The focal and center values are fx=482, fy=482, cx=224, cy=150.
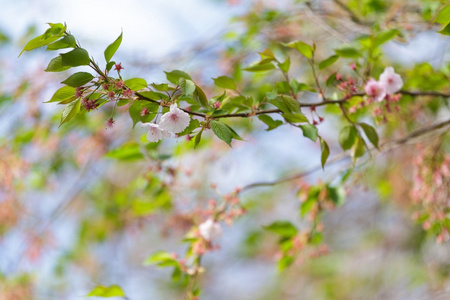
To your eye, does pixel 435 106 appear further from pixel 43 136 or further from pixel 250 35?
pixel 43 136

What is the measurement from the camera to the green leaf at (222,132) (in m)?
0.72

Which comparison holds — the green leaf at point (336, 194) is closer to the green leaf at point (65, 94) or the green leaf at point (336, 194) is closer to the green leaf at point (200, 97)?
the green leaf at point (200, 97)

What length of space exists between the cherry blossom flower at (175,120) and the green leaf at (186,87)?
0.10 ft

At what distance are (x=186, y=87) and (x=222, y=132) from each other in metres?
0.09

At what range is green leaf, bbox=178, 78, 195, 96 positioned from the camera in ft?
2.35

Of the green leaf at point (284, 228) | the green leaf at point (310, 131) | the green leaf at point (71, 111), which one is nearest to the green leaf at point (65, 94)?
the green leaf at point (71, 111)

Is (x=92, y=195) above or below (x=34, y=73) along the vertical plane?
below

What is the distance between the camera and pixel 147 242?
456 centimetres

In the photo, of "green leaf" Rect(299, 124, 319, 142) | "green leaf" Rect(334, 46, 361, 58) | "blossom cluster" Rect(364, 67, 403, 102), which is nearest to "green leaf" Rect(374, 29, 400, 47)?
"green leaf" Rect(334, 46, 361, 58)

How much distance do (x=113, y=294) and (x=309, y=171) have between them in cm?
57

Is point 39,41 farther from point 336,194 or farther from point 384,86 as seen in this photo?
point 336,194

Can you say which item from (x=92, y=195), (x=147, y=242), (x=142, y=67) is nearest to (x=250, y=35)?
(x=142, y=67)

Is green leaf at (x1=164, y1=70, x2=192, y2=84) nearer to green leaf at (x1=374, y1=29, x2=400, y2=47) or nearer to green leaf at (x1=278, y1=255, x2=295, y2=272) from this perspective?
green leaf at (x1=374, y1=29, x2=400, y2=47)

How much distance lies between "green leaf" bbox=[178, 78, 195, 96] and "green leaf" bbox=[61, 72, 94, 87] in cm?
13
